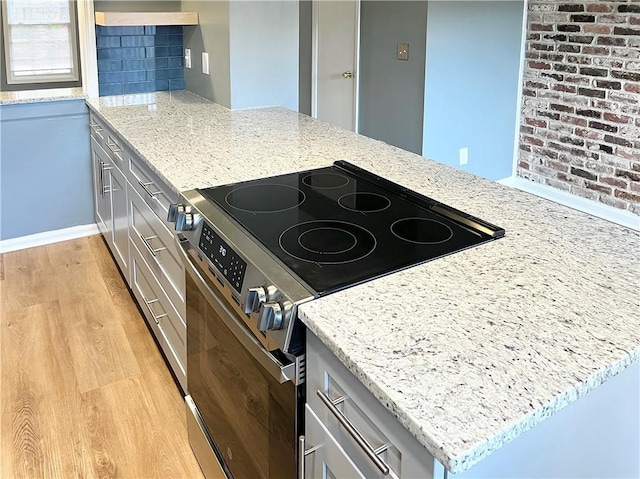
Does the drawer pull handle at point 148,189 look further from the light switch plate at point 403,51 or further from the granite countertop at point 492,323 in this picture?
the light switch plate at point 403,51

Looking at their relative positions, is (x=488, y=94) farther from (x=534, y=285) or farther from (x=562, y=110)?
(x=534, y=285)

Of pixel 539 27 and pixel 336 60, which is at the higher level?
pixel 539 27

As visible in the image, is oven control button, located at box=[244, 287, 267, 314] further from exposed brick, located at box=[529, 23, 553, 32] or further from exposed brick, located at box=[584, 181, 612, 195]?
exposed brick, located at box=[529, 23, 553, 32]

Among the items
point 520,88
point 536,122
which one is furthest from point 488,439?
point 520,88

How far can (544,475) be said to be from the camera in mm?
1104

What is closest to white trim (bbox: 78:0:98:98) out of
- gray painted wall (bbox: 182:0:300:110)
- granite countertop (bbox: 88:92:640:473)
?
gray painted wall (bbox: 182:0:300:110)

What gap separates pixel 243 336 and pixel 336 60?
3705 millimetres

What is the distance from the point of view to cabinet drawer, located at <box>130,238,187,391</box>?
7.14ft

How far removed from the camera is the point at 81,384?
245 centimetres

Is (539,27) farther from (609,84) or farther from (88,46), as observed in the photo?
(88,46)

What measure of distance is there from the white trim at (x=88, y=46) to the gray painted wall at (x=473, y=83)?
6.59 feet

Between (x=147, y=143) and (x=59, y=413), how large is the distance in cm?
107

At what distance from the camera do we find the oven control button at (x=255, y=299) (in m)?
1.25

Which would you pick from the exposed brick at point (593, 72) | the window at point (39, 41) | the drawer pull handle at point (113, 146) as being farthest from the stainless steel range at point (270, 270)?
the exposed brick at point (593, 72)
